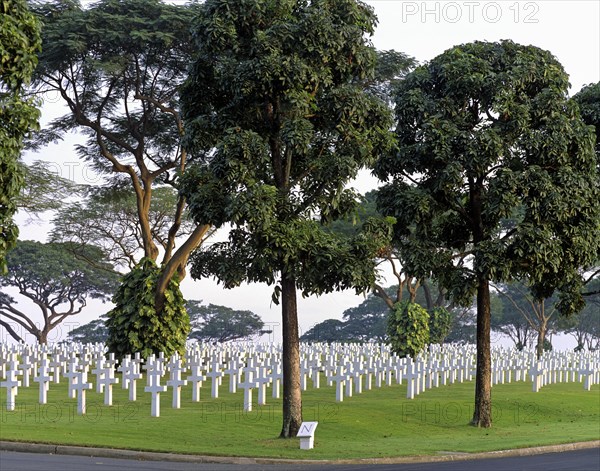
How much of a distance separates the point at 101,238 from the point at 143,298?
21814 mm

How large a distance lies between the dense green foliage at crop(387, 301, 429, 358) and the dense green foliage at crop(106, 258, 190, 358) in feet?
45.8

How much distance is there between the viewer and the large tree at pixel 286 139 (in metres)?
20.6

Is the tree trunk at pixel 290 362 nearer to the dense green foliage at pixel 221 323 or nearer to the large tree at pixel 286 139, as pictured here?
the large tree at pixel 286 139

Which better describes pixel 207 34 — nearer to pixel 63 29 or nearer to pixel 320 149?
pixel 320 149

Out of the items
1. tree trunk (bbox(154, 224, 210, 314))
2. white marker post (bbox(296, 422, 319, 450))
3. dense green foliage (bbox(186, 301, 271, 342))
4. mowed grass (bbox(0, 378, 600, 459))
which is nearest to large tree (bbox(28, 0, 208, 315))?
tree trunk (bbox(154, 224, 210, 314))

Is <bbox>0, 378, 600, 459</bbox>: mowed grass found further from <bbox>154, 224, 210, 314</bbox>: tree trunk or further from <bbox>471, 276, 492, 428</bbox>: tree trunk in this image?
<bbox>154, 224, 210, 314</bbox>: tree trunk

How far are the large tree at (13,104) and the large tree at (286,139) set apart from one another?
4.42m

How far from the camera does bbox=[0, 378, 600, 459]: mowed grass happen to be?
64.1ft

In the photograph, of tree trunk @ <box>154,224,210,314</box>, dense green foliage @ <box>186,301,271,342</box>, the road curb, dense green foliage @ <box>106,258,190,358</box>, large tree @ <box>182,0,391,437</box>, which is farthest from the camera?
dense green foliage @ <box>186,301,271,342</box>

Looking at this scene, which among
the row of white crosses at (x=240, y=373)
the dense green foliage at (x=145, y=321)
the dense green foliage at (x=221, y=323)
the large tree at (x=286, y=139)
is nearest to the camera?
the large tree at (x=286, y=139)

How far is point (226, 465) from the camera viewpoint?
57.6 ft

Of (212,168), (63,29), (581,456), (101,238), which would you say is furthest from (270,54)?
(101,238)

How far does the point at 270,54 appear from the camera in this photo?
67.6 feet

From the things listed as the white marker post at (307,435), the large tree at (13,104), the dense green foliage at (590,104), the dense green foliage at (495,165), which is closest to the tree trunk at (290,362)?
the white marker post at (307,435)
